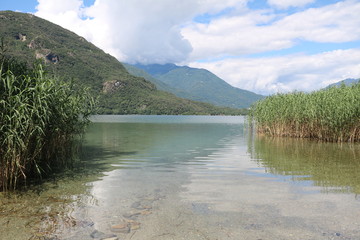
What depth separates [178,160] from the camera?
14914mm

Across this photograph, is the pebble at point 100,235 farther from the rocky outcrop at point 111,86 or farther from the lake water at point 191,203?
the rocky outcrop at point 111,86

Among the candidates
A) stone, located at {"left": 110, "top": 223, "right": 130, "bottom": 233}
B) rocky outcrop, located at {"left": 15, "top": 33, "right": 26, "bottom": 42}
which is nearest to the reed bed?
A: stone, located at {"left": 110, "top": 223, "right": 130, "bottom": 233}

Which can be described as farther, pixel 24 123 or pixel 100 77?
pixel 100 77

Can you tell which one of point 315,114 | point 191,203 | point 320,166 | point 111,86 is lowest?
point 191,203

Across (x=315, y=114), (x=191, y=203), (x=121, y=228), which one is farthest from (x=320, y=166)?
(x=121, y=228)

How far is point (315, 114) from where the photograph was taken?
71.2 feet

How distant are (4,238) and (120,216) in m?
2.20

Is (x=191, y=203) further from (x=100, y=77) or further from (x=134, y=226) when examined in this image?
(x=100, y=77)

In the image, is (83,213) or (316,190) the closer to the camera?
(83,213)

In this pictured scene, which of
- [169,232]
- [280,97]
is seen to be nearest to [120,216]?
[169,232]

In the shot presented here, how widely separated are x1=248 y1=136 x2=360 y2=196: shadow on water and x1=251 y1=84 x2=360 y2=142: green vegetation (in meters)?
2.21

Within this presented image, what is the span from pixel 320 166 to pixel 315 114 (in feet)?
32.4

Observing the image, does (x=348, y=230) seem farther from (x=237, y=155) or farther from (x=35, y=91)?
(x=237, y=155)

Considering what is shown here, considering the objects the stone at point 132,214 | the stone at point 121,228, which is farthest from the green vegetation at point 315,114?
the stone at point 121,228
